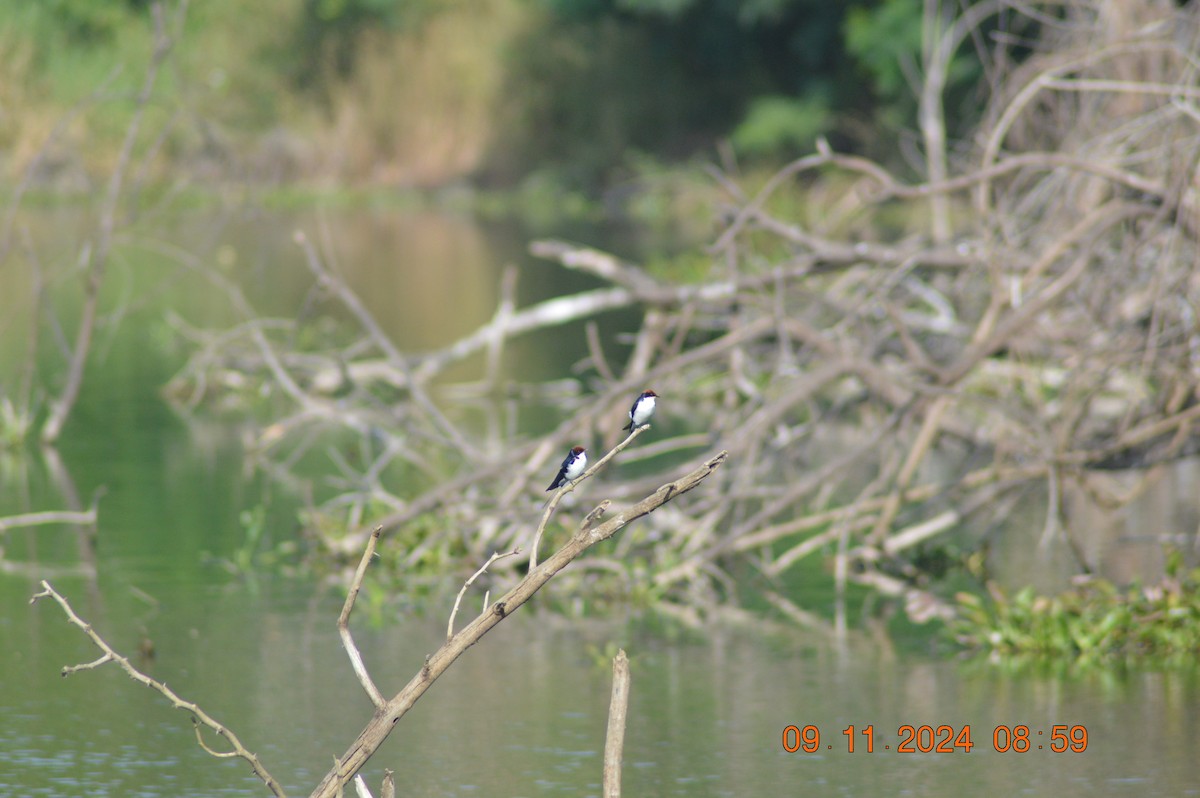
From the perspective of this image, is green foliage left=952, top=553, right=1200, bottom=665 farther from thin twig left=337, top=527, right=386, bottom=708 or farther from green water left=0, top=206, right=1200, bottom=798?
thin twig left=337, top=527, right=386, bottom=708

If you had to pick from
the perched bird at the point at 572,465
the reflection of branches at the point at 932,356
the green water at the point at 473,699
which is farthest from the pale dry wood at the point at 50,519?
the perched bird at the point at 572,465

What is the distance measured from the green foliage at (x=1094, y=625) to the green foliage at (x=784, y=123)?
24.4 m

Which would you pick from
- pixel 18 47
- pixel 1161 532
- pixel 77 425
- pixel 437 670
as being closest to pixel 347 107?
pixel 18 47

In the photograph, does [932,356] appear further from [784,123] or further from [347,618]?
[784,123]

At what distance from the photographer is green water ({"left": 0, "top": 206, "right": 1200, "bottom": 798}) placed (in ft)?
21.5

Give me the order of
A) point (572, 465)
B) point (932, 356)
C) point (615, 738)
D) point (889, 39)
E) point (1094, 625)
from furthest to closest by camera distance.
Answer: point (889, 39) → point (932, 356) → point (1094, 625) → point (572, 465) → point (615, 738)

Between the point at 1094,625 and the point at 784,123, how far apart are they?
25.1m

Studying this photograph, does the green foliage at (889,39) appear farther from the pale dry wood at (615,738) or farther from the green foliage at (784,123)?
the pale dry wood at (615,738)

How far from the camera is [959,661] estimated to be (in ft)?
26.7

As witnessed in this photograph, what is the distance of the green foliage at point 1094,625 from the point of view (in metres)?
8.12
